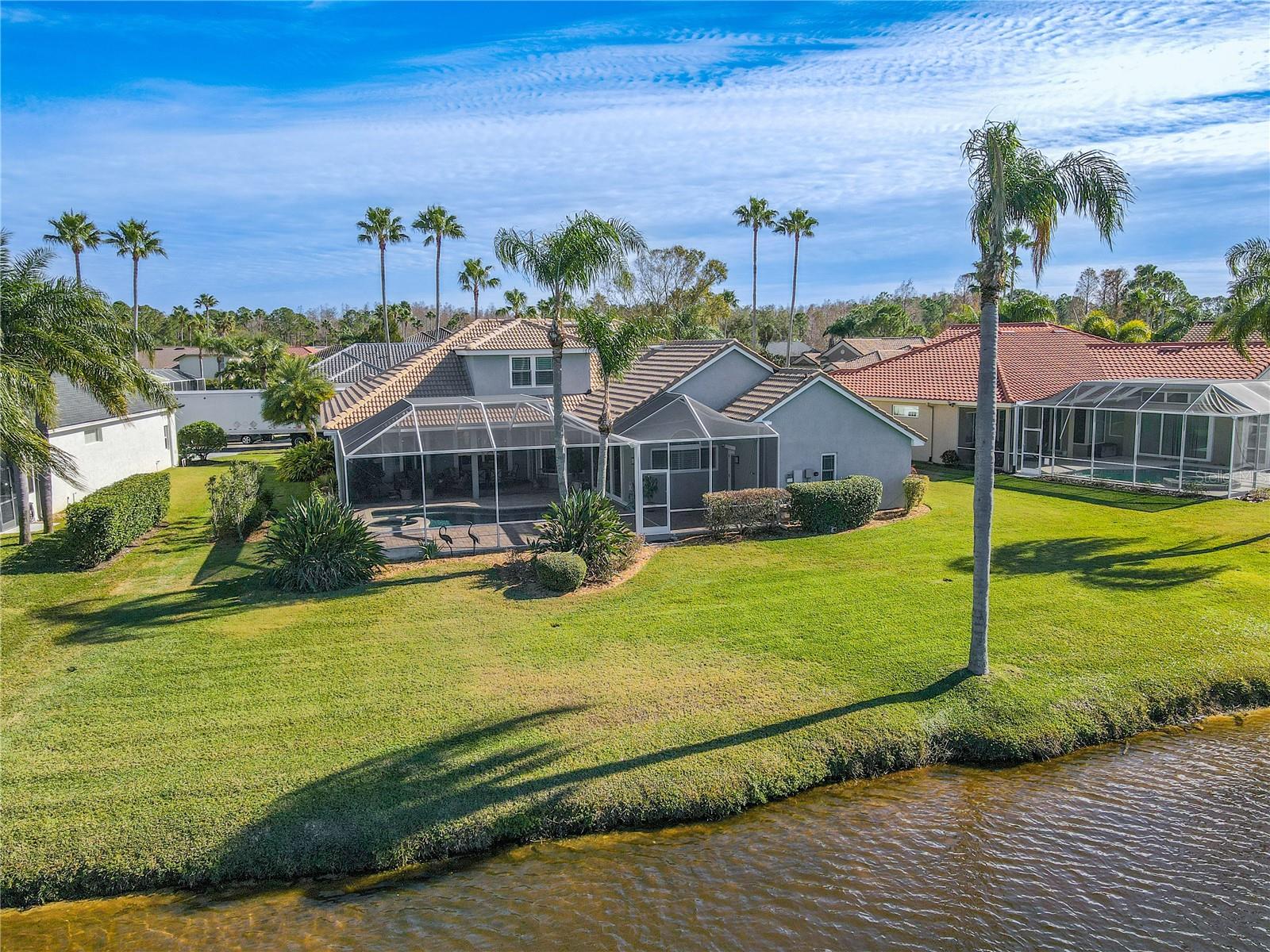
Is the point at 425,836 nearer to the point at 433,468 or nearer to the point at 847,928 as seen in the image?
the point at 847,928

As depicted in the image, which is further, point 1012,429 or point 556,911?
point 1012,429

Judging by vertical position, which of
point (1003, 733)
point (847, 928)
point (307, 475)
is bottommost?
point (847, 928)

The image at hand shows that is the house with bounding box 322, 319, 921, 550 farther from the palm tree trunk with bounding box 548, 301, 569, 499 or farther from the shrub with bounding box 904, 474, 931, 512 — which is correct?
the shrub with bounding box 904, 474, 931, 512

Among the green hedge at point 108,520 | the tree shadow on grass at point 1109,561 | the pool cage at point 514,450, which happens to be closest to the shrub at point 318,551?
the pool cage at point 514,450

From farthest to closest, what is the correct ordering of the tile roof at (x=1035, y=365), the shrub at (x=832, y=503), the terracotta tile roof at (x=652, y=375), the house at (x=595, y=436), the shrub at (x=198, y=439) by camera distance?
1. the shrub at (x=198, y=439)
2. the tile roof at (x=1035, y=365)
3. the terracotta tile roof at (x=652, y=375)
4. the house at (x=595, y=436)
5. the shrub at (x=832, y=503)

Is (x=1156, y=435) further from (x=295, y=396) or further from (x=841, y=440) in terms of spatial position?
(x=295, y=396)

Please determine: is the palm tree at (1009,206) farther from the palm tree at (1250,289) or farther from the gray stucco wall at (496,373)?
the gray stucco wall at (496,373)

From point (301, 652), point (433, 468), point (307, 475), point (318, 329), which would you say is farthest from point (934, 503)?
point (318, 329)

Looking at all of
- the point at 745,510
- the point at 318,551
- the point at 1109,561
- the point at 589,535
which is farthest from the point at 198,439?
the point at 1109,561
